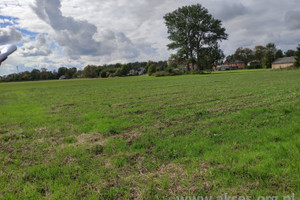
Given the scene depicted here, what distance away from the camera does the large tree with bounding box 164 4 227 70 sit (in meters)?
66.5

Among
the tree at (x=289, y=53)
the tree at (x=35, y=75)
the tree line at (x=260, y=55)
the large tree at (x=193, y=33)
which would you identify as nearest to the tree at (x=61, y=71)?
the tree at (x=35, y=75)

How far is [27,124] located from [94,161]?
19.8 feet

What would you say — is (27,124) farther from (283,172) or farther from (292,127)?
(292,127)

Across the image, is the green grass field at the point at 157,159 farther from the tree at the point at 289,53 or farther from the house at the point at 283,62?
the tree at the point at 289,53

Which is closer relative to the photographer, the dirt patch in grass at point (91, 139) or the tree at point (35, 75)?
the dirt patch in grass at point (91, 139)

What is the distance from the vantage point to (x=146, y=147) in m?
5.46

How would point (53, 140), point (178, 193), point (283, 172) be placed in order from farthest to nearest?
point (53, 140) → point (283, 172) → point (178, 193)

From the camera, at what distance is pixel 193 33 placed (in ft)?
223

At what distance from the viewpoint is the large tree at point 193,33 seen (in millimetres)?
66500

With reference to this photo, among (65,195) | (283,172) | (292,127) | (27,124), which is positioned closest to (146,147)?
(65,195)

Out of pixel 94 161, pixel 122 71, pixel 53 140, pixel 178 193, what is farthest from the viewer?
pixel 122 71

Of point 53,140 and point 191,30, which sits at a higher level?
point 191,30

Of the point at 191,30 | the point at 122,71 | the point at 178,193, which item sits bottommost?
the point at 178,193

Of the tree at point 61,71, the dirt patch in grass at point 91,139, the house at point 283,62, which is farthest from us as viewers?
the tree at point 61,71
